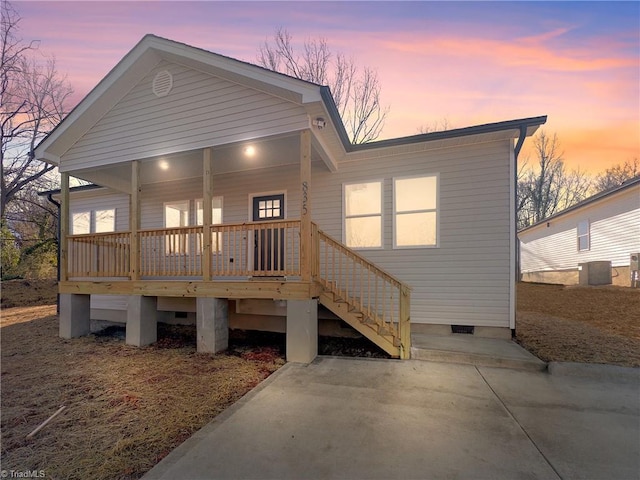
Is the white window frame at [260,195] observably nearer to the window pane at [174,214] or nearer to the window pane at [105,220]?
the window pane at [174,214]

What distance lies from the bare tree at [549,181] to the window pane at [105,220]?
25662 millimetres

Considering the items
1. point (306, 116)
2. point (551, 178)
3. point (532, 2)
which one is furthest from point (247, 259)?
point (551, 178)

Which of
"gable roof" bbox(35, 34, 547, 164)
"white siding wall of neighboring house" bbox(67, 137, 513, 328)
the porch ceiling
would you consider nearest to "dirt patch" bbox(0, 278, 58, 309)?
the porch ceiling

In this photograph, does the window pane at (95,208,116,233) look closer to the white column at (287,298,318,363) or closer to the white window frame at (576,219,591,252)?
the white column at (287,298,318,363)

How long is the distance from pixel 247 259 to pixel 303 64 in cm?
1206

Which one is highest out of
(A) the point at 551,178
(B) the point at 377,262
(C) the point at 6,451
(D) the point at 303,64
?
(D) the point at 303,64

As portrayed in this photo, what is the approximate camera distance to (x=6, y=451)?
8.60 feet

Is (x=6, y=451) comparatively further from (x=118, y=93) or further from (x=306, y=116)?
(x=118, y=93)

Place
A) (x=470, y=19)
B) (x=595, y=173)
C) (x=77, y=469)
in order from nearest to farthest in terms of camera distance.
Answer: (x=77, y=469)
(x=470, y=19)
(x=595, y=173)

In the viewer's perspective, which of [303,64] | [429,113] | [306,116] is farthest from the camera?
[429,113]

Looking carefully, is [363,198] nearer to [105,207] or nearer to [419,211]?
[419,211]

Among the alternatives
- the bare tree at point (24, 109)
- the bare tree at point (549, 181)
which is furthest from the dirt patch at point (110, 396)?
the bare tree at point (549, 181)

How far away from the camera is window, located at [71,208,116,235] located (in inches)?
364

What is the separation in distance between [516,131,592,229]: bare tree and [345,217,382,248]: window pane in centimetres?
2136
